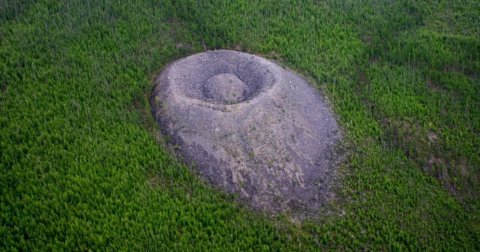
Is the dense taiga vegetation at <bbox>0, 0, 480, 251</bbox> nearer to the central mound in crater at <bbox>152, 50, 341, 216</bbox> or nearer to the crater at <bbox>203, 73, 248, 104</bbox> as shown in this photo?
the central mound in crater at <bbox>152, 50, 341, 216</bbox>

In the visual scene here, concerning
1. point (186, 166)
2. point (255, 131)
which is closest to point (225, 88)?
point (255, 131)

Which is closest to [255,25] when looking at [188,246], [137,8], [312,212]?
[137,8]

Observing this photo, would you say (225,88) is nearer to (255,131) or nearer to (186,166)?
(255,131)

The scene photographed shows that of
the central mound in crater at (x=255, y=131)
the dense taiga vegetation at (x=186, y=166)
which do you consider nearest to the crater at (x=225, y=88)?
the central mound in crater at (x=255, y=131)

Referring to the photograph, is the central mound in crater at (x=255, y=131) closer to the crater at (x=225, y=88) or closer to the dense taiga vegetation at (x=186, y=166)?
the crater at (x=225, y=88)

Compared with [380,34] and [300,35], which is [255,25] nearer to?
[300,35]

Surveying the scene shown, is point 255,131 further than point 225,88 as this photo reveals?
No
